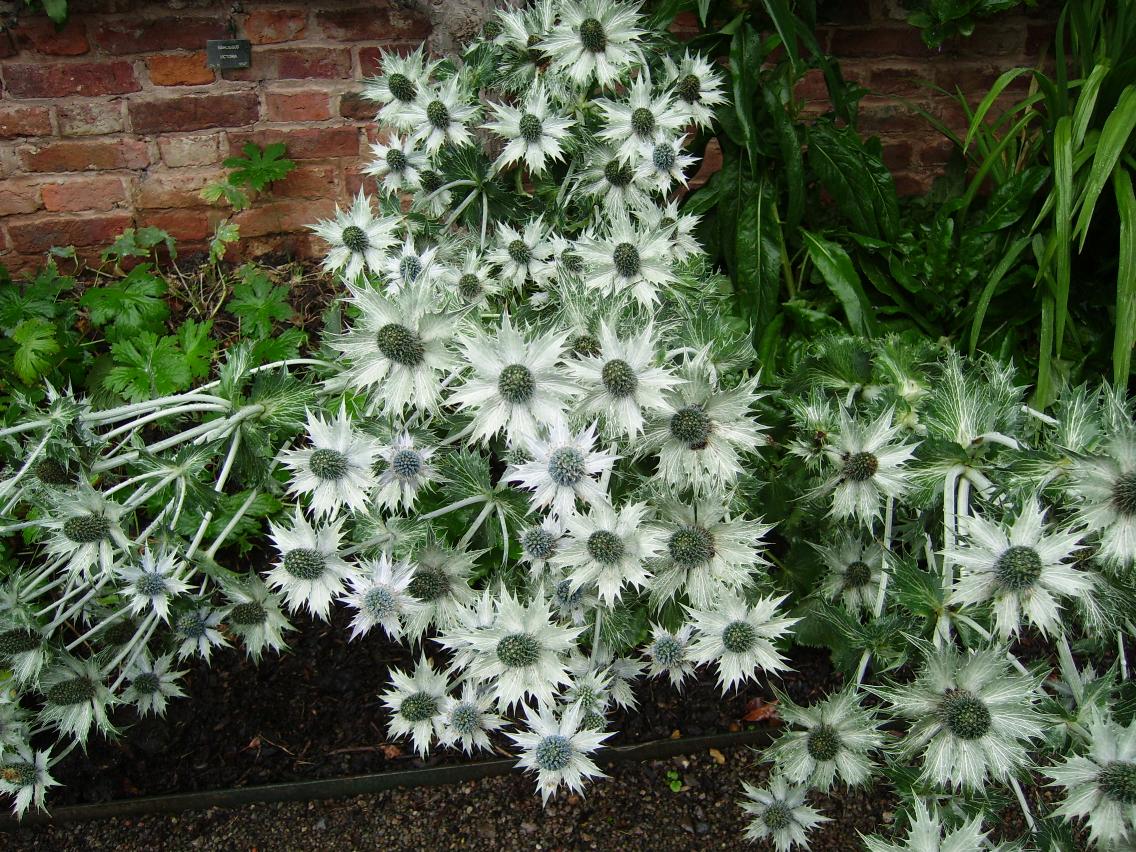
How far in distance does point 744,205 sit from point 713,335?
2.88 feet

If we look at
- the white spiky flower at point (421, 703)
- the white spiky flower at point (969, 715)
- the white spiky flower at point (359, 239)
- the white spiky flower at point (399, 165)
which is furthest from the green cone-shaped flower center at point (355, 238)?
the white spiky flower at point (969, 715)

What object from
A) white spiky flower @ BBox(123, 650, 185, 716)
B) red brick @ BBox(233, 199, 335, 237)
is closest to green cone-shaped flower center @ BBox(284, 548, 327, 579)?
white spiky flower @ BBox(123, 650, 185, 716)

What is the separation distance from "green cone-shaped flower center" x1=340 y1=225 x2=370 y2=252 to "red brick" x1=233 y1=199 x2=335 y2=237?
85cm

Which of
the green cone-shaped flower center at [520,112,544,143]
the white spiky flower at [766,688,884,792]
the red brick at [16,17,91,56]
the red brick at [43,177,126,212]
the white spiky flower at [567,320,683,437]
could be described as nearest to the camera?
the white spiky flower at [567,320,683,437]

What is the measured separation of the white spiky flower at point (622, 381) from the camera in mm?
1001

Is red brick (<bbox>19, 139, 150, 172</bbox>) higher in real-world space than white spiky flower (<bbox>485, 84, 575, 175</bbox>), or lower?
higher

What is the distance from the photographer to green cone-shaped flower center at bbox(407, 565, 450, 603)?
4.11ft

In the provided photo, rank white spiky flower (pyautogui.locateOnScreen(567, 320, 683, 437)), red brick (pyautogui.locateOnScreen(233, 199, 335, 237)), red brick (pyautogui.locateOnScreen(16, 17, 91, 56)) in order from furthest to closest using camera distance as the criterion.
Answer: red brick (pyautogui.locateOnScreen(233, 199, 335, 237)) → red brick (pyautogui.locateOnScreen(16, 17, 91, 56)) → white spiky flower (pyautogui.locateOnScreen(567, 320, 683, 437))

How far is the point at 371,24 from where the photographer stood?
7.10 ft

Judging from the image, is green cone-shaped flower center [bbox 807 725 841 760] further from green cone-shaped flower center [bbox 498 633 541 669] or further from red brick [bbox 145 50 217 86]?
red brick [bbox 145 50 217 86]

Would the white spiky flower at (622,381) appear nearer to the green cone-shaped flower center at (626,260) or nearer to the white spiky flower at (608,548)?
the white spiky flower at (608,548)

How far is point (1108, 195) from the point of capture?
1.95 meters

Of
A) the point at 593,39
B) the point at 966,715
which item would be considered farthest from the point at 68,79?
the point at 966,715

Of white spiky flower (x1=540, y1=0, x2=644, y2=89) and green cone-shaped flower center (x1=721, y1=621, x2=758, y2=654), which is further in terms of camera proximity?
white spiky flower (x1=540, y1=0, x2=644, y2=89)
